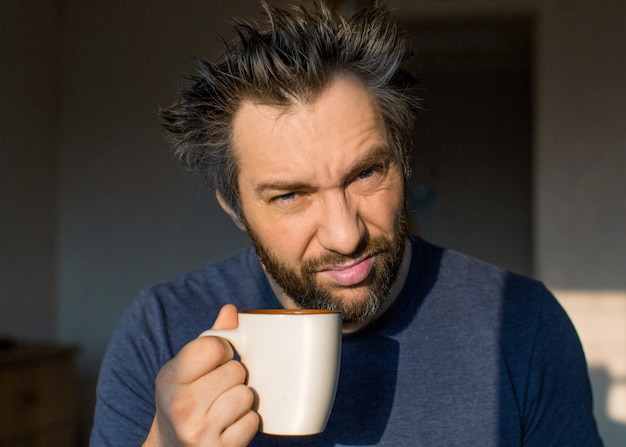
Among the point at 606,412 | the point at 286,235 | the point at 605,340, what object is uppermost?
the point at 286,235

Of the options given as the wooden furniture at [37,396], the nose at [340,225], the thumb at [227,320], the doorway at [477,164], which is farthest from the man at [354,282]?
the doorway at [477,164]

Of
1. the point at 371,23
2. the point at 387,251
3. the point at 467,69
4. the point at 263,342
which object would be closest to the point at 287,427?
the point at 263,342

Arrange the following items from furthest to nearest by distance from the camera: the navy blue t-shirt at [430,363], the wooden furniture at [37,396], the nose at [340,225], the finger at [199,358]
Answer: the wooden furniture at [37,396] → the navy blue t-shirt at [430,363] → the nose at [340,225] → the finger at [199,358]

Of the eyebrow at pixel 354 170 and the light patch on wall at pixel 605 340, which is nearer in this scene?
the eyebrow at pixel 354 170

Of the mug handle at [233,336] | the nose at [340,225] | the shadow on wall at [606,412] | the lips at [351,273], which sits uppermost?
the nose at [340,225]

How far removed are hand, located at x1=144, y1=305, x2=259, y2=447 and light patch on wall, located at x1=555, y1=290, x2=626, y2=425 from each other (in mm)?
2528

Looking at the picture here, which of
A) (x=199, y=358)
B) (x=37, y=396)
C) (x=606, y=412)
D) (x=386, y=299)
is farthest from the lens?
(x=606, y=412)

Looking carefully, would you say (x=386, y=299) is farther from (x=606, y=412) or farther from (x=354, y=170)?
(x=606, y=412)

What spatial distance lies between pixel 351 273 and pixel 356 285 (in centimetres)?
2

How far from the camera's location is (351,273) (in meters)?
0.96

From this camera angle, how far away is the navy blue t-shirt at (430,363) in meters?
1.04

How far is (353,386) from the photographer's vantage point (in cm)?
107

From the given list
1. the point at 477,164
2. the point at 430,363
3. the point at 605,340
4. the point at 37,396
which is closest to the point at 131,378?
the point at 430,363

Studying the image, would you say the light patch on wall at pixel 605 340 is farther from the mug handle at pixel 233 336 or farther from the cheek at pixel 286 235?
the mug handle at pixel 233 336
